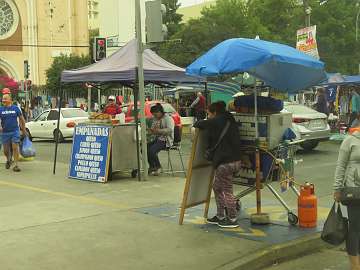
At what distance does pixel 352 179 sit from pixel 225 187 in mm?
2225

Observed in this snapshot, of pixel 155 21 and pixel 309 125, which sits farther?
pixel 309 125

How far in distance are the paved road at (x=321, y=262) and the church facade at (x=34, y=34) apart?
63316 mm

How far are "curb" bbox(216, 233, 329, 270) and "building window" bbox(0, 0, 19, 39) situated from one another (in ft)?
212

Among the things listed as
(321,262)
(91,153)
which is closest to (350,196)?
(321,262)

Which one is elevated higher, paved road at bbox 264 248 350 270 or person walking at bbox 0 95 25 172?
person walking at bbox 0 95 25 172

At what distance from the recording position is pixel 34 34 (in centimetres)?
6694

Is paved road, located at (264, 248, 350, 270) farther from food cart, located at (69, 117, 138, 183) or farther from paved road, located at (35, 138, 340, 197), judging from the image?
food cart, located at (69, 117, 138, 183)

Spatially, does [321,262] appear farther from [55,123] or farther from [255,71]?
[55,123]

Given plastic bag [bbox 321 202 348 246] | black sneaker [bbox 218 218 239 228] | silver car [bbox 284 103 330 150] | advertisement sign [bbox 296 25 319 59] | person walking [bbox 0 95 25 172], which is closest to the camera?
plastic bag [bbox 321 202 348 246]

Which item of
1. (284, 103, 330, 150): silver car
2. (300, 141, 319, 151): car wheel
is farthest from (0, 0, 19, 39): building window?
(300, 141, 319, 151): car wheel

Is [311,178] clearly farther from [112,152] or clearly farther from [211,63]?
[211,63]

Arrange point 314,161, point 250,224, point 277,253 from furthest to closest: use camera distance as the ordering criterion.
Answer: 1. point 314,161
2. point 250,224
3. point 277,253

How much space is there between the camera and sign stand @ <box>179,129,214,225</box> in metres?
7.36

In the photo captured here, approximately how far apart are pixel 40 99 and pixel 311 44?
3505cm
